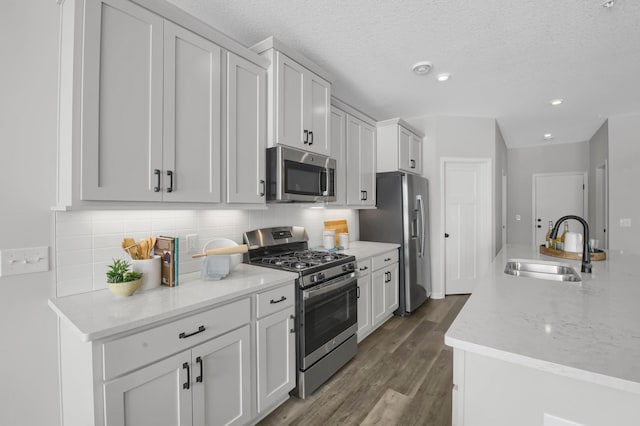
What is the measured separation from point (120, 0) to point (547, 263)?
3.13m

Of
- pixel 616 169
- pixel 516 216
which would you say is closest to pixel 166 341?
pixel 616 169

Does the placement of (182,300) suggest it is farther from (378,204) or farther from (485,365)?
(378,204)

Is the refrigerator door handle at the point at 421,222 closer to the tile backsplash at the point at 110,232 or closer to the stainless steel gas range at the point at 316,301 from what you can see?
the stainless steel gas range at the point at 316,301

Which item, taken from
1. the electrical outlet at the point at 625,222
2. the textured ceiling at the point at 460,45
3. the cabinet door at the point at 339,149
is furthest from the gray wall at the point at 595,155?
the cabinet door at the point at 339,149

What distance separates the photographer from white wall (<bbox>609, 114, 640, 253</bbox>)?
13.5 ft

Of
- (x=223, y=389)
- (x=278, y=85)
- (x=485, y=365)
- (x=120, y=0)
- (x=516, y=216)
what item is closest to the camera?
(x=485, y=365)

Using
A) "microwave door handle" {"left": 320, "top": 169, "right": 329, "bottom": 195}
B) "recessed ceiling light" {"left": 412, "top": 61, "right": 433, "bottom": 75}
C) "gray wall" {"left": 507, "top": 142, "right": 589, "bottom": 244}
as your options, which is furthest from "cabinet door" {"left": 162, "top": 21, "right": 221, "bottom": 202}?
"gray wall" {"left": 507, "top": 142, "right": 589, "bottom": 244}

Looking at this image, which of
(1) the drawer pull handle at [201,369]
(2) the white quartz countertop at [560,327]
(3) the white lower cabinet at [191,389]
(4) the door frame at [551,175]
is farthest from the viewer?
(4) the door frame at [551,175]

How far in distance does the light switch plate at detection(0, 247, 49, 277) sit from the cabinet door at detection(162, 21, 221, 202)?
0.65m

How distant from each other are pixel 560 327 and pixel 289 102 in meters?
2.10

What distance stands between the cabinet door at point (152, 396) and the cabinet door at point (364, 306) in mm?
1731

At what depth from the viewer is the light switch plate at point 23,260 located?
1.39 metres

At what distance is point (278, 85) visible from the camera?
218 centimetres

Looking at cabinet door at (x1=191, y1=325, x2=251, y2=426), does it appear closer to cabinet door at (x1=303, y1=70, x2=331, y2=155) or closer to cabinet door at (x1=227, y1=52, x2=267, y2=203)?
cabinet door at (x1=227, y1=52, x2=267, y2=203)
